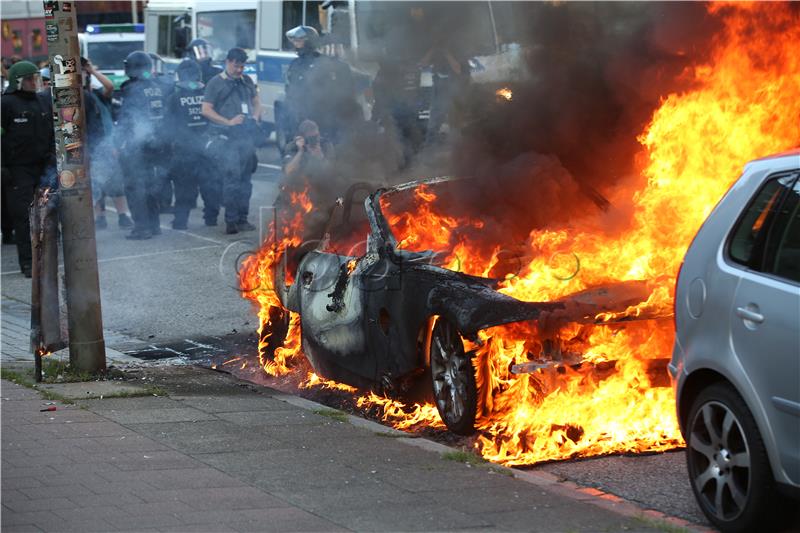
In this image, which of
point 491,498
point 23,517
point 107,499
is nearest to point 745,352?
point 491,498

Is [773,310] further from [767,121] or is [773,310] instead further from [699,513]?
[767,121]

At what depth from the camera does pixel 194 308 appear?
12.0 m

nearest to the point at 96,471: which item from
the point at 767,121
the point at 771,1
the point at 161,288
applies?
the point at 767,121

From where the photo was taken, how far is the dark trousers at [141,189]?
1602cm

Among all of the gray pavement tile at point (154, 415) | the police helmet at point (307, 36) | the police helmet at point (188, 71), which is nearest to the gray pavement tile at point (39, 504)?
the gray pavement tile at point (154, 415)

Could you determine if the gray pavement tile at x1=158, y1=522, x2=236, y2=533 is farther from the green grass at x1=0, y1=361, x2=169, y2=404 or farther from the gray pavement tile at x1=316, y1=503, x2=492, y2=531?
the green grass at x1=0, y1=361, x2=169, y2=404

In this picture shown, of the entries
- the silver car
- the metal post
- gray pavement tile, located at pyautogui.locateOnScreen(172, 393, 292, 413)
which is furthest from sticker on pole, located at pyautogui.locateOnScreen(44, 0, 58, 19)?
the silver car

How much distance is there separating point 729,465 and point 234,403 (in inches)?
146

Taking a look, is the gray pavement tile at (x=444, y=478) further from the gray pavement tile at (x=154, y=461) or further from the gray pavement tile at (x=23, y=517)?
the gray pavement tile at (x=23, y=517)

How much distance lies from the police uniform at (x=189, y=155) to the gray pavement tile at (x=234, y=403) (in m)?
8.57

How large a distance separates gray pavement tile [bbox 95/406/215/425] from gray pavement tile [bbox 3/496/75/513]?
1632 millimetres

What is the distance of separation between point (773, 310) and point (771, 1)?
4.29 metres

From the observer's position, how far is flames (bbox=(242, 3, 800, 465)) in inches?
265

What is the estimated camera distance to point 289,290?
9055 mm
